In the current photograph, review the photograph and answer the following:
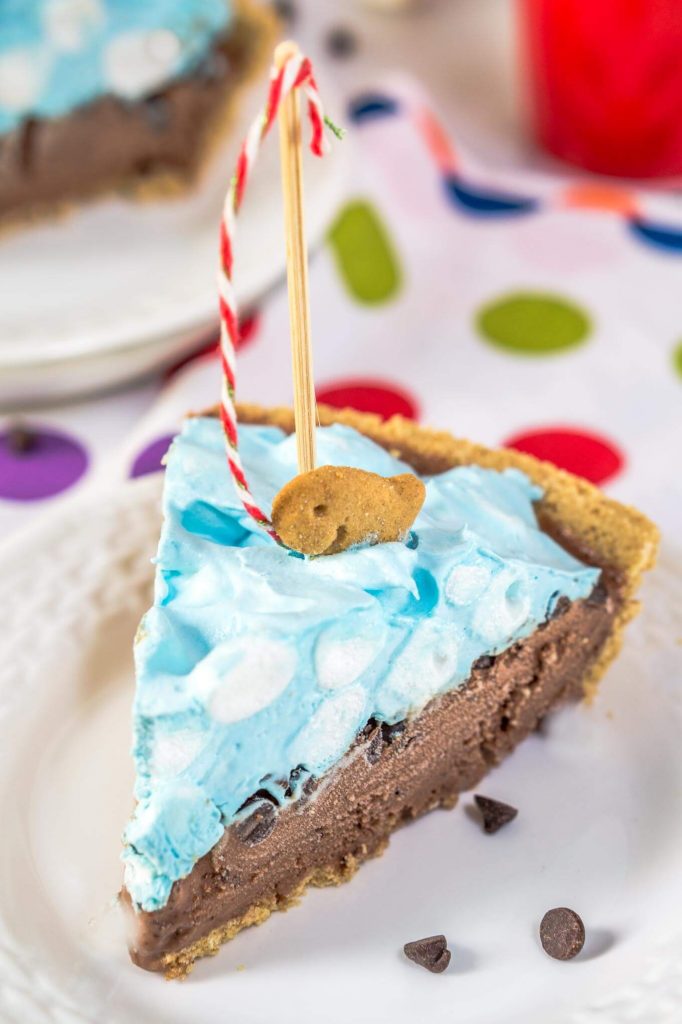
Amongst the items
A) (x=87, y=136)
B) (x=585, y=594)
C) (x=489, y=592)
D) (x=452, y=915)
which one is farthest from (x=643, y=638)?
(x=87, y=136)

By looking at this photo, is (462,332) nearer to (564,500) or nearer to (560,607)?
(564,500)

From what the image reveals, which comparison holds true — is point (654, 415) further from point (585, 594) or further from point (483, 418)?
point (585, 594)

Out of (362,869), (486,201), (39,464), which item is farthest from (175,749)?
(486,201)

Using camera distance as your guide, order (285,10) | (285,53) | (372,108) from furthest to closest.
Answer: (285,10)
(372,108)
(285,53)

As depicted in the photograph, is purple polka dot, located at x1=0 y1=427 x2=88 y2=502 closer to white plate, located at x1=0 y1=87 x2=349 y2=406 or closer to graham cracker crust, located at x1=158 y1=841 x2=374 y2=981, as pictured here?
white plate, located at x1=0 y1=87 x2=349 y2=406

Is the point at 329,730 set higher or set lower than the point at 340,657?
lower

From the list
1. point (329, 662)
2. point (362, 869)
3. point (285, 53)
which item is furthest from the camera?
point (362, 869)

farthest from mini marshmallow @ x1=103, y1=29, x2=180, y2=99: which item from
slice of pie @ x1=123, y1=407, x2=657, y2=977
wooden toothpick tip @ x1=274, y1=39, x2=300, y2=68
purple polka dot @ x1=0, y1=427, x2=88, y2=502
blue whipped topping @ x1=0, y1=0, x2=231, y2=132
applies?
wooden toothpick tip @ x1=274, y1=39, x2=300, y2=68

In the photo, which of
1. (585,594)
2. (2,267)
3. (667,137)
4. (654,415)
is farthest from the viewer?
(667,137)
